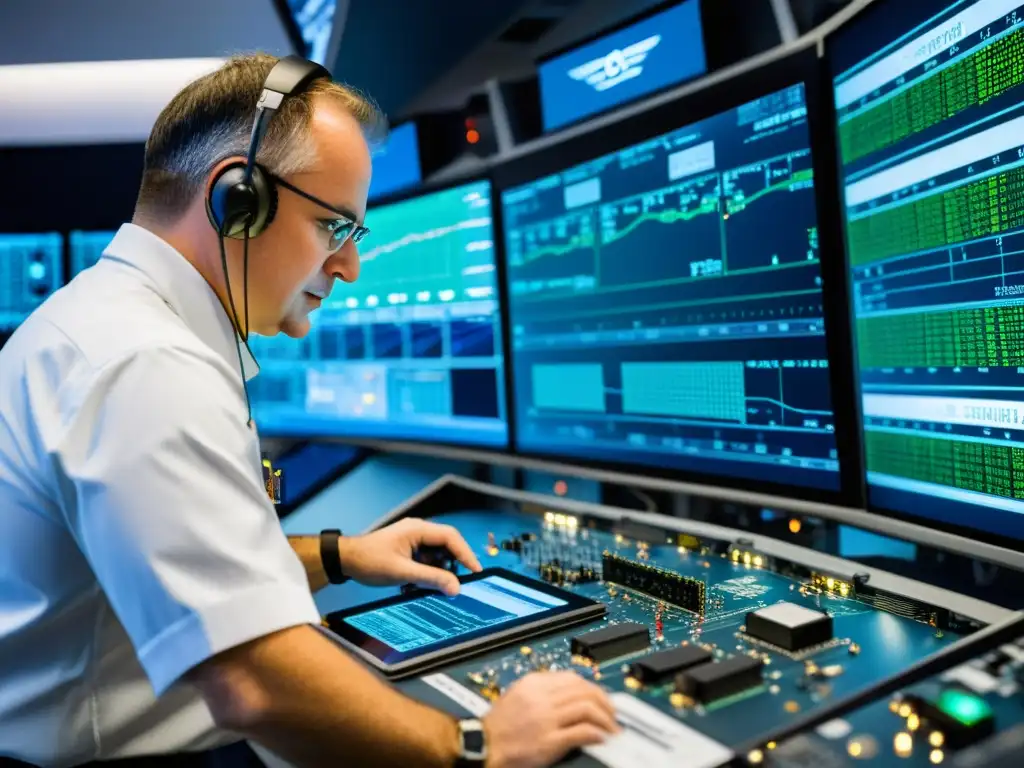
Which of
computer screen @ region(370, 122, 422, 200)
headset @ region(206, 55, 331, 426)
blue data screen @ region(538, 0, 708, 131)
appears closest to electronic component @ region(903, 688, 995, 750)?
headset @ region(206, 55, 331, 426)

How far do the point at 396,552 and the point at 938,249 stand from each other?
834 millimetres

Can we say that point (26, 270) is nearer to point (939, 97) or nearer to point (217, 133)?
point (217, 133)

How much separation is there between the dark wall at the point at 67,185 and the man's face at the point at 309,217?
2325mm

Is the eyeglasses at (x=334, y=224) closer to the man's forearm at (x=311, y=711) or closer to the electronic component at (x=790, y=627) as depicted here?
the man's forearm at (x=311, y=711)

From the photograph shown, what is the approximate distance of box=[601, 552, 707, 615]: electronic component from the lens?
1.01 m

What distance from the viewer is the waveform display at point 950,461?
3.00 feet

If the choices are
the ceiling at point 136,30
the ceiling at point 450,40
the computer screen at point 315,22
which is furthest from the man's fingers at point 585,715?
the ceiling at point 136,30

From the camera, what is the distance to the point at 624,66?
61.1 inches

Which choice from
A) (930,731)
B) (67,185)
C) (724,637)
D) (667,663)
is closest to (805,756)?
(930,731)

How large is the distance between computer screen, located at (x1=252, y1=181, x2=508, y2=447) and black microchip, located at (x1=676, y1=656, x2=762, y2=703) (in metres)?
1.18

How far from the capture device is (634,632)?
0.89 metres

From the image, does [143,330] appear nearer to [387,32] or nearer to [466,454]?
[466,454]

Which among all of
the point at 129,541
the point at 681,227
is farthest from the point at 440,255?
the point at 129,541

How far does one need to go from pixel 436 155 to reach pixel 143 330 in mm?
1434
